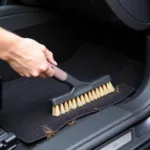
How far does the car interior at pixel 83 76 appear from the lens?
0.91 metres

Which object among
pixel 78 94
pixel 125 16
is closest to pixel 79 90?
pixel 78 94

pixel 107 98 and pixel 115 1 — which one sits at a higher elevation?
pixel 115 1

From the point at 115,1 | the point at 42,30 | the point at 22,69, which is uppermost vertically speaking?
the point at 115,1

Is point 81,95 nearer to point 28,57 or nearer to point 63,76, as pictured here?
point 63,76

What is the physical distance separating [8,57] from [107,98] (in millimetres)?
387

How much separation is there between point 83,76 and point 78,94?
0.20m

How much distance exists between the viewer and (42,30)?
1.22m

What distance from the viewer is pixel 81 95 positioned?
1012mm

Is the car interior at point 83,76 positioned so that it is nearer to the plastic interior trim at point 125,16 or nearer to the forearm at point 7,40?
the plastic interior trim at point 125,16

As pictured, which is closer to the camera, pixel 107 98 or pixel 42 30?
pixel 107 98

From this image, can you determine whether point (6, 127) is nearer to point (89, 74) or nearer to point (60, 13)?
point (89, 74)

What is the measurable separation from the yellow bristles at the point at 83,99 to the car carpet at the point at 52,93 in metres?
0.01

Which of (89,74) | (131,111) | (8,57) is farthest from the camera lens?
(89,74)

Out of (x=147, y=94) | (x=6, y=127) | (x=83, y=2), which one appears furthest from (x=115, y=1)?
(x=6, y=127)
